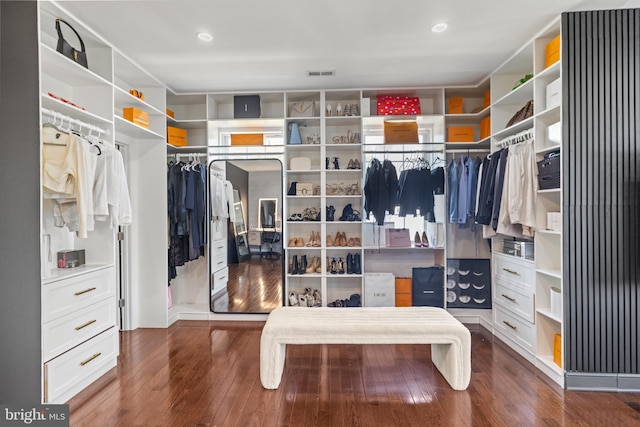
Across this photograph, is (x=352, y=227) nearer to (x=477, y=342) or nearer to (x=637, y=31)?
(x=477, y=342)

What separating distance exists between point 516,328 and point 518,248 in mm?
764

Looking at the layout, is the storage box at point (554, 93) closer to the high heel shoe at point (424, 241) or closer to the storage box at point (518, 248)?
the storage box at point (518, 248)

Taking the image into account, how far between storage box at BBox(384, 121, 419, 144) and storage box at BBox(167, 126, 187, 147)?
8.17 feet

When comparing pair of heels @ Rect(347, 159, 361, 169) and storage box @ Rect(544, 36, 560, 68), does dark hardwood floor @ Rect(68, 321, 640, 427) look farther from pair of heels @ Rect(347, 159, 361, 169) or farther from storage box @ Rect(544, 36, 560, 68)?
storage box @ Rect(544, 36, 560, 68)

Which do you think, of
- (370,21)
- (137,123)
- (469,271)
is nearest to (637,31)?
(370,21)

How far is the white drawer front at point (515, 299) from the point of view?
3.04 meters

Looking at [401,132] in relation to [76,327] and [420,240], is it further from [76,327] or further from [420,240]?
[76,327]

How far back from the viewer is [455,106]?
4.09 m

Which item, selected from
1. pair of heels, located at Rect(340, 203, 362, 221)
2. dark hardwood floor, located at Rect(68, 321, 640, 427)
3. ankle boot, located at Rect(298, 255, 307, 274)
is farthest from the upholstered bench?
pair of heels, located at Rect(340, 203, 362, 221)

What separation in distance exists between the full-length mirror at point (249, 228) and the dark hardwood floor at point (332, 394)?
975 millimetres

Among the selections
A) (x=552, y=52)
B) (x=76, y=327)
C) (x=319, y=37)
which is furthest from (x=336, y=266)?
(x=552, y=52)

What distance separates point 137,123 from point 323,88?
6.79ft

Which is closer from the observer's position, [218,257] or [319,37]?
[319,37]

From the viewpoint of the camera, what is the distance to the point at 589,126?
254 cm
